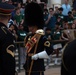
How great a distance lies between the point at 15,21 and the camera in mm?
13148

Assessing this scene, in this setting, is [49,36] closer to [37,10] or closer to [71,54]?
[37,10]

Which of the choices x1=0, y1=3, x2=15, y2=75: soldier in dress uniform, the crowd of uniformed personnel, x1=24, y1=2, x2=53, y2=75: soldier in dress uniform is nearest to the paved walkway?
the crowd of uniformed personnel

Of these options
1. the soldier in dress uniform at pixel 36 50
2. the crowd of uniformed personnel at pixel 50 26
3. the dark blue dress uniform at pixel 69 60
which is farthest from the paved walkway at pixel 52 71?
the dark blue dress uniform at pixel 69 60

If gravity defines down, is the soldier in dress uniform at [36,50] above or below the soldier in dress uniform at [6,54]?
below

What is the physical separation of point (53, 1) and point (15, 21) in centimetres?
908

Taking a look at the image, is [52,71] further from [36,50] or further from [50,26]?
[36,50]

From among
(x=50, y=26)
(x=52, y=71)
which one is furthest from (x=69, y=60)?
(x=50, y=26)

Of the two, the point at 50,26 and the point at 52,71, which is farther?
the point at 50,26

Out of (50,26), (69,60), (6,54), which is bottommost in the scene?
(50,26)

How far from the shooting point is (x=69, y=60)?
263cm

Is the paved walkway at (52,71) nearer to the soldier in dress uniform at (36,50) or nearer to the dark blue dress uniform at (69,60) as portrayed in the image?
the soldier in dress uniform at (36,50)

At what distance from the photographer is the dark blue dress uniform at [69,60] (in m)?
2.61

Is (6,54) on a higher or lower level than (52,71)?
higher

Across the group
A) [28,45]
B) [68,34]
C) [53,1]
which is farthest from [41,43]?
[53,1]
